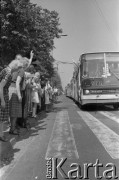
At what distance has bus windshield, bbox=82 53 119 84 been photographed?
608 inches

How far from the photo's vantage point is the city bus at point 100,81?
15414mm

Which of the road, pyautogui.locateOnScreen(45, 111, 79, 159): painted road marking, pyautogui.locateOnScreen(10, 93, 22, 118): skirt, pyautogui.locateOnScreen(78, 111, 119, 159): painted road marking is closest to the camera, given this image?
the road

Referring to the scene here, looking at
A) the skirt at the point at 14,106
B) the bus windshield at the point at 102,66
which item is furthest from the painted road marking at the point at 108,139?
the bus windshield at the point at 102,66

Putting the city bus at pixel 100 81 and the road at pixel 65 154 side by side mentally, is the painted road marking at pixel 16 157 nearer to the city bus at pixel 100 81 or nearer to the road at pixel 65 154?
the road at pixel 65 154

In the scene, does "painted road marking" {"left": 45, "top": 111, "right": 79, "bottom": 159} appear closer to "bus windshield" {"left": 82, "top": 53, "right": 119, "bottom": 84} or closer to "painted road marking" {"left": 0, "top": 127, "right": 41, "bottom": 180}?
"painted road marking" {"left": 0, "top": 127, "right": 41, "bottom": 180}

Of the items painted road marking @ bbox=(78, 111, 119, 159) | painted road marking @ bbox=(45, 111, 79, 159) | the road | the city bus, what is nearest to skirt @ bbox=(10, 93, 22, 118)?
the road

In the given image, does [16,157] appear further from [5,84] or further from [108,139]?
[108,139]

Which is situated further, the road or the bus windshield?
the bus windshield

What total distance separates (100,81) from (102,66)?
784mm

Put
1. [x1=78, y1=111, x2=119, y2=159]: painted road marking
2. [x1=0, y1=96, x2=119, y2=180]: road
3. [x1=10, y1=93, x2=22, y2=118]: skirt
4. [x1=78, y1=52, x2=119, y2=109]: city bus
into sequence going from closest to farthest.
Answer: [x1=0, y1=96, x2=119, y2=180]: road, [x1=78, y1=111, x2=119, y2=159]: painted road marking, [x1=10, y1=93, x2=22, y2=118]: skirt, [x1=78, y1=52, x2=119, y2=109]: city bus

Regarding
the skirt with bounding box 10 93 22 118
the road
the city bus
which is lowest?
the road

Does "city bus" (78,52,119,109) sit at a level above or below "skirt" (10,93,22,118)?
above

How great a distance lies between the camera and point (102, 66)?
15.7 meters

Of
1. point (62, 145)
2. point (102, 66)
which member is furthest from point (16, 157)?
point (102, 66)
